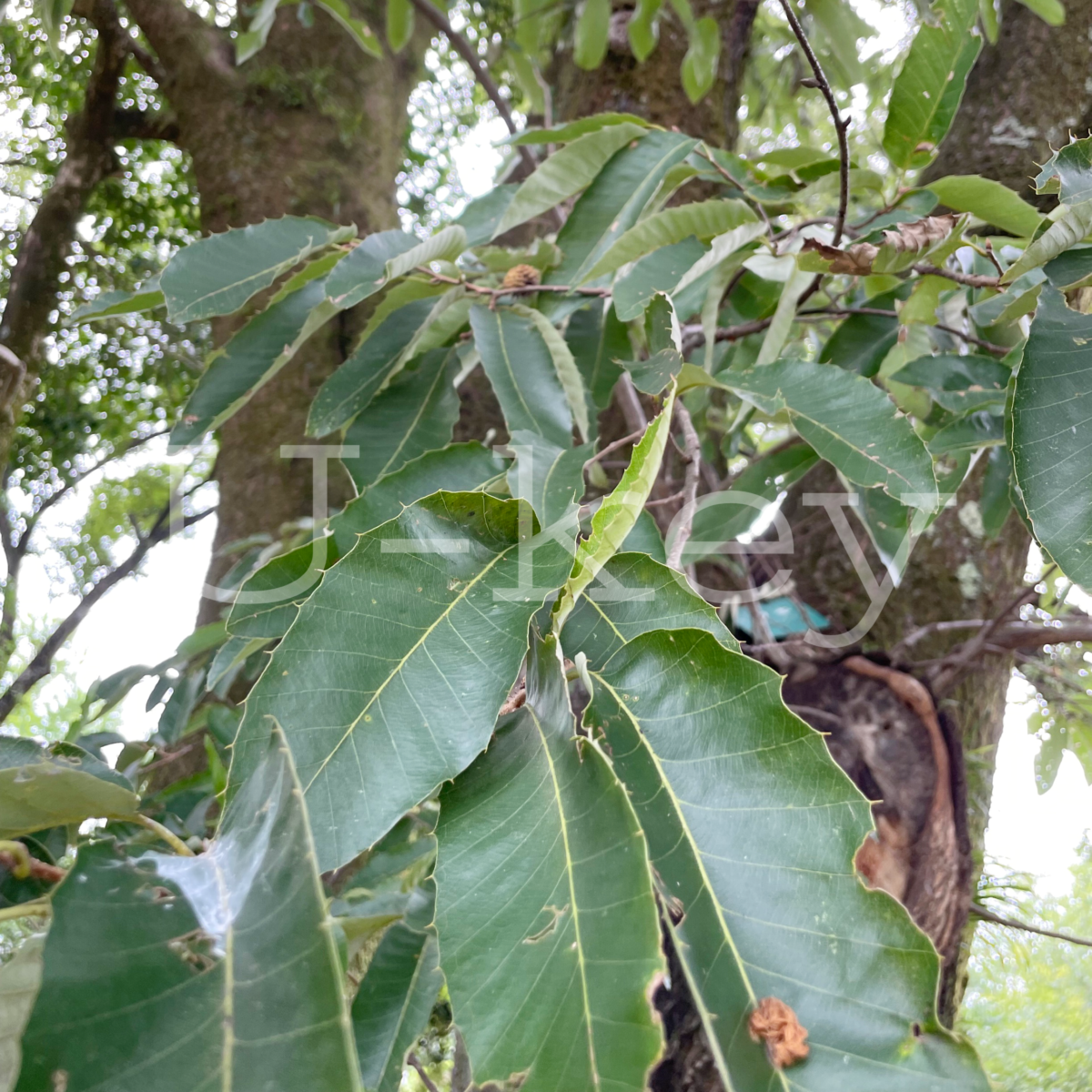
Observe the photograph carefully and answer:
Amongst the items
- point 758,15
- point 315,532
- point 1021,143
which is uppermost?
point 758,15

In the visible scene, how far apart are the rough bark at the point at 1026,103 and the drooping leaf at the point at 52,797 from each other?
4.32 ft

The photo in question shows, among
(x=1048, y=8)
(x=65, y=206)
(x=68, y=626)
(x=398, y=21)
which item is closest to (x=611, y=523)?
(x=1048, y=8)

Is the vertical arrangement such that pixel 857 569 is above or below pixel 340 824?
above

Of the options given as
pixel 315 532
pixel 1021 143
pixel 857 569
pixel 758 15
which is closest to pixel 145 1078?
pixel 315 532

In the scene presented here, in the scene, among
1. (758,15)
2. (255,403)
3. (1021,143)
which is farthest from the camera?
(758,15)

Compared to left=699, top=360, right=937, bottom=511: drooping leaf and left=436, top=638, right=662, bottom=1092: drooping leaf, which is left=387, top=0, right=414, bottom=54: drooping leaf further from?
left=436, top=638, right=662, bottom=1092: drooping leaf

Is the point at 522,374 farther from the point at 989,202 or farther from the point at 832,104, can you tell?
the point at 989,202

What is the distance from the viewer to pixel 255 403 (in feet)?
4.34

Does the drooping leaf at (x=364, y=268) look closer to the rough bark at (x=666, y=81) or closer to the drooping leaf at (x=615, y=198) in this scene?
the drooping leaf at (x=615, y=198)

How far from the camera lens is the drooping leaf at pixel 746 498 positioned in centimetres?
78

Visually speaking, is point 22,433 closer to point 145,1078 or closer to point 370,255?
point 370,255

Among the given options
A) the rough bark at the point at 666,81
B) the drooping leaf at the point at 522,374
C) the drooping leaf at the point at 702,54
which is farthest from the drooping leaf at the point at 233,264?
the rough bark at the point at 666,81

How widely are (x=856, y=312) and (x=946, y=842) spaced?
0.55m

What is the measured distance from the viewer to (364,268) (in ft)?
2.03
